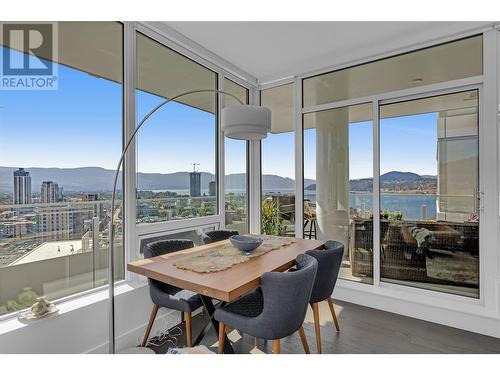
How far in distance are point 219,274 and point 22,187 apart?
1540 millimetres

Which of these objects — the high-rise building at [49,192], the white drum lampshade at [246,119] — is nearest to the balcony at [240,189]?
the high-rise building at [49,192]

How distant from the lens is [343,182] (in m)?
3.56

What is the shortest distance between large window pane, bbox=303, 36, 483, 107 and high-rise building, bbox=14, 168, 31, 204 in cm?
317

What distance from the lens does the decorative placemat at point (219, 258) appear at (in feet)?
6.35

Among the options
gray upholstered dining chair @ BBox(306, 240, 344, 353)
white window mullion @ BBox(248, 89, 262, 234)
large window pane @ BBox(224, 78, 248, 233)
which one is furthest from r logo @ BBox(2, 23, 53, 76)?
white window mullion @ BBox(248, 89, 262, 234)

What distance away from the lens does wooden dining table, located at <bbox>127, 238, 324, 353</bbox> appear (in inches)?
62.3

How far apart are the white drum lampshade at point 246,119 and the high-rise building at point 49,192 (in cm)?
139

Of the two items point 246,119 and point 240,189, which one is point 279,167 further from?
point 246,119

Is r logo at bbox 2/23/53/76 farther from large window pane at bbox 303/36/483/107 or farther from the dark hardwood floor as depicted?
large window pane at bbox 303/36/483/107

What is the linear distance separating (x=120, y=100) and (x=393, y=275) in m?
3.43

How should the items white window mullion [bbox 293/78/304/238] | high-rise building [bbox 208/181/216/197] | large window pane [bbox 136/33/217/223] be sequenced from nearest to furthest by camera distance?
large window pane [bbox 136/33/217/223] → high-rise building [bbox 208/181/216/197] → white window mullion [bbox 293/78/304/238]

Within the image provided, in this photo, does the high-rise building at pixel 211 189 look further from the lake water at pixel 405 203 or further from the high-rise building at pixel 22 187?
the high-rise building at pixel 22 187

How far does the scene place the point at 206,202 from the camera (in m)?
3.56
